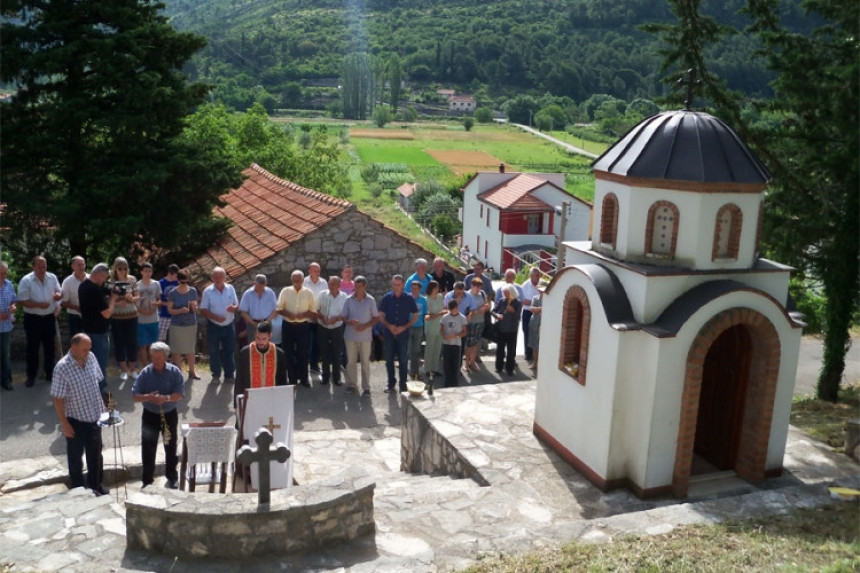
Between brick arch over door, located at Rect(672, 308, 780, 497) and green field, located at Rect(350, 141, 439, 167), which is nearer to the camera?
brick arch over door, located at Rect(672, 308, 780, 497)

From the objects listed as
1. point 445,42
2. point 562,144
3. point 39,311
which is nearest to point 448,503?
point 39,311

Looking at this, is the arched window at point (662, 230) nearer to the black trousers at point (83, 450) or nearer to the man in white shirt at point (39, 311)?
the black trousers at point (83, 450)

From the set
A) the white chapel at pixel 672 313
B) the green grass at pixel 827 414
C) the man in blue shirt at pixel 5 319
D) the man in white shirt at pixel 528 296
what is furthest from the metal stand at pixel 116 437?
the green grass at pixel 827 414

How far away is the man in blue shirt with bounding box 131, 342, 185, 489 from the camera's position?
730 centimetres

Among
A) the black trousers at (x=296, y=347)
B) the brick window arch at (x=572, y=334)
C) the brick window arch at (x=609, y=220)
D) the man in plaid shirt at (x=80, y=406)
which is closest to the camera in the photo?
the man in plaid shirt at (x=80, y=406)

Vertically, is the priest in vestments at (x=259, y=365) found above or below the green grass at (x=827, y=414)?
above

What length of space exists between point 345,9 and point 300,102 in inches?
1306

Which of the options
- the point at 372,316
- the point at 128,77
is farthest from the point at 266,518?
the point at 128,77

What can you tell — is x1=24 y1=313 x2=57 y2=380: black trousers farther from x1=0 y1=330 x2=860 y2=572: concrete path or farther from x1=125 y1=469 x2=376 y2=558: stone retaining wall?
x1=125 y1=469 x2=376 y2=558: stone retaining wall

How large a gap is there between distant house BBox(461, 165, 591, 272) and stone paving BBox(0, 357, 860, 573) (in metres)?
35.4

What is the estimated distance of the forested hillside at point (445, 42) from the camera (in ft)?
330

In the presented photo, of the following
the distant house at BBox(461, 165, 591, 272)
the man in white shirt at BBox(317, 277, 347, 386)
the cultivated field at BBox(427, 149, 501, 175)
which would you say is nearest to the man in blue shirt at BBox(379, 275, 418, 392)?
the man in white shirt at BBox(317, 277, 347, 386)

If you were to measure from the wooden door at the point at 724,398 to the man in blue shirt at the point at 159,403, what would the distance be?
541cm

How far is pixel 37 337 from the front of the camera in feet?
32.6
